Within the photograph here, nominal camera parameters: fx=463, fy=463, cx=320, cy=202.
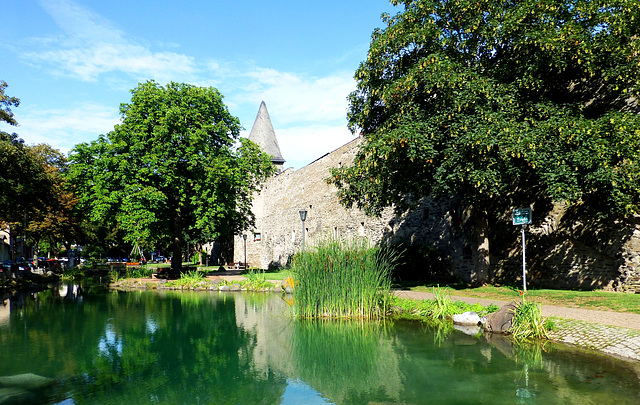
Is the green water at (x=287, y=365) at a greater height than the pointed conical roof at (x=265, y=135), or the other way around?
the pointed conical roof at (x=265, y=135)

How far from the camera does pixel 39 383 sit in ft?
20.0

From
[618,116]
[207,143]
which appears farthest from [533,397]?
[207,143]

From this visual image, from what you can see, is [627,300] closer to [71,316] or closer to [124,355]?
[124,355]

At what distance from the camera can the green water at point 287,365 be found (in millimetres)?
5504

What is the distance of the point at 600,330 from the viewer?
7637 millimetres

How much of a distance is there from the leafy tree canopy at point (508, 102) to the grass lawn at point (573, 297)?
6.70 feet

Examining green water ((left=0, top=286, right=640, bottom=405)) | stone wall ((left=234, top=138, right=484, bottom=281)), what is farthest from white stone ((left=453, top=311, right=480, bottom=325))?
stone wall ((left=234, top=138, right=484, bottom=281))

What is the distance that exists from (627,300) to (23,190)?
69.7ft

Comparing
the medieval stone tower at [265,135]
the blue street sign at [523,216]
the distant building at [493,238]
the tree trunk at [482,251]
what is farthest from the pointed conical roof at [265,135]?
the blue street sign at [523,216]

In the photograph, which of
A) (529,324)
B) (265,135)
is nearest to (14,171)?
(529,324)

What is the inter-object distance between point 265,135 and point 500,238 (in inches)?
1138

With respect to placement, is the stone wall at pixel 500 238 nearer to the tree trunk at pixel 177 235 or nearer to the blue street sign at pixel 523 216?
the blue street sign at pixel 523 216

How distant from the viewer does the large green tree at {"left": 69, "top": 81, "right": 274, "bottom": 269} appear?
810 inches

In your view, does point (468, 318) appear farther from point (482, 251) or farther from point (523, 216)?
point (482, 251)
